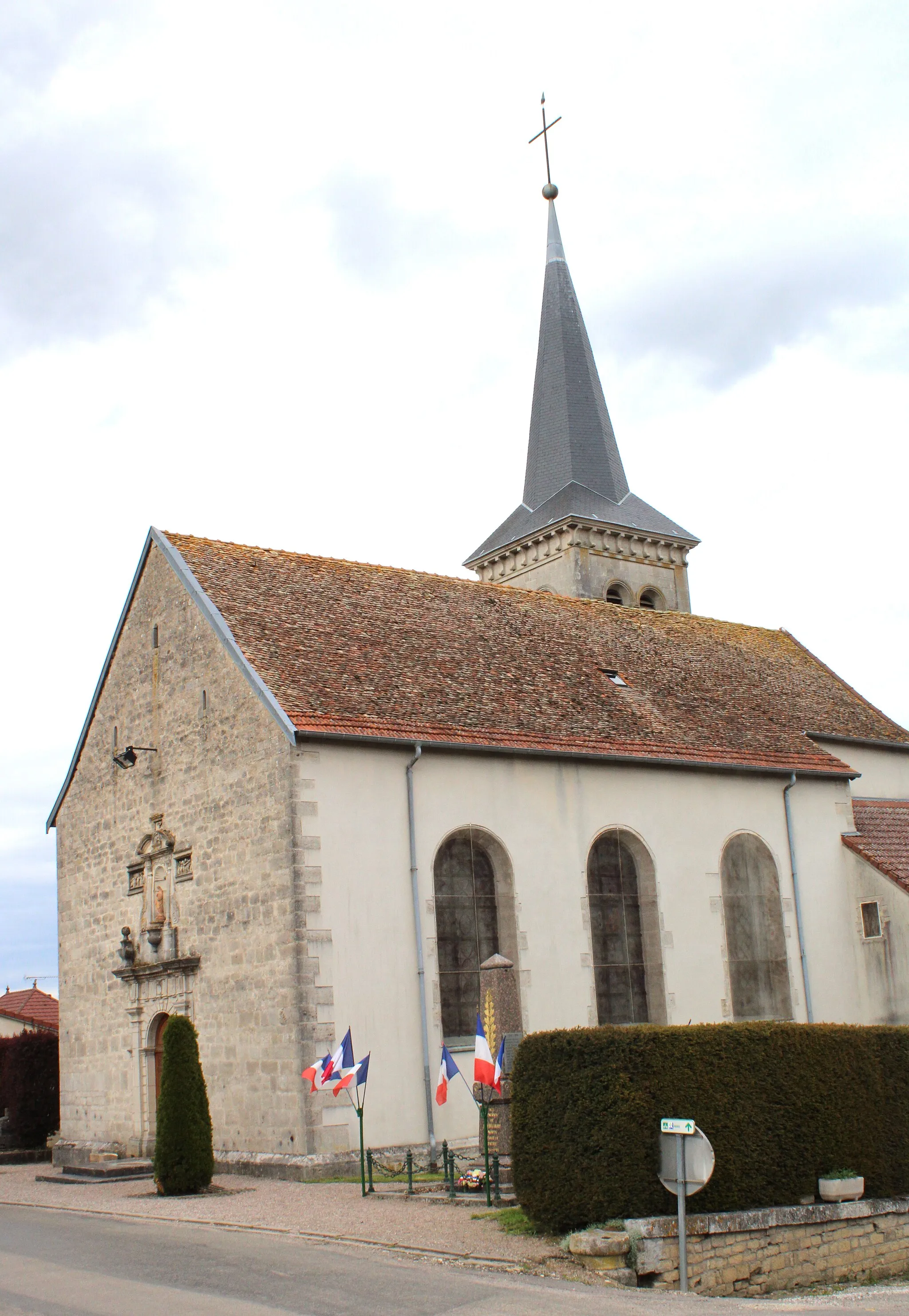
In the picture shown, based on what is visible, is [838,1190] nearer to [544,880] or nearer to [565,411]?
[544,880]

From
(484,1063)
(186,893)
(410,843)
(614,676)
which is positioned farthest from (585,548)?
(484,1063)

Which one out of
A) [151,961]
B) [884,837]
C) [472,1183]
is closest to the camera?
[472,1183]

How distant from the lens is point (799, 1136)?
13.1m

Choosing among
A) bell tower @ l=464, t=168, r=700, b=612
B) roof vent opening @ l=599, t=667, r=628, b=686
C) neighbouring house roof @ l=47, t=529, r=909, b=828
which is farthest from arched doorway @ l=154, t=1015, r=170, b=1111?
bell tower @ l=464, t=168, r=700, b=612

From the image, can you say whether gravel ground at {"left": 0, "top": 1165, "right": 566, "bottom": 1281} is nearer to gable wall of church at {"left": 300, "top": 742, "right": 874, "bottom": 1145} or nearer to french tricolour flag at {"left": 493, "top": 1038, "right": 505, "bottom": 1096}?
french tricolour flag at {"left": 493, "top": 1038, "right": 505, "bottom": 1096}

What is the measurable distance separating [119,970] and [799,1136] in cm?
1243

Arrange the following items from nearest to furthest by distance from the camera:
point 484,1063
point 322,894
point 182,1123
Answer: point 484,1063 → point 182,1123 → point 322,894

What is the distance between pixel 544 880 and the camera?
795 inches

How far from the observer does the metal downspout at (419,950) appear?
17922 mm

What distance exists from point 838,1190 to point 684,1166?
2.72 meters

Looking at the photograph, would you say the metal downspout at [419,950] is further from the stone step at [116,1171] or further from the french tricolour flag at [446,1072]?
the stone step at [116,1171]

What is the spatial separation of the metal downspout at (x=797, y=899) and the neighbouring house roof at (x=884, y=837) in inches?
57.0

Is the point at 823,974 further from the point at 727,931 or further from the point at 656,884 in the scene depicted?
the point at 656,884

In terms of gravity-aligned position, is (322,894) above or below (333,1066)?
above
